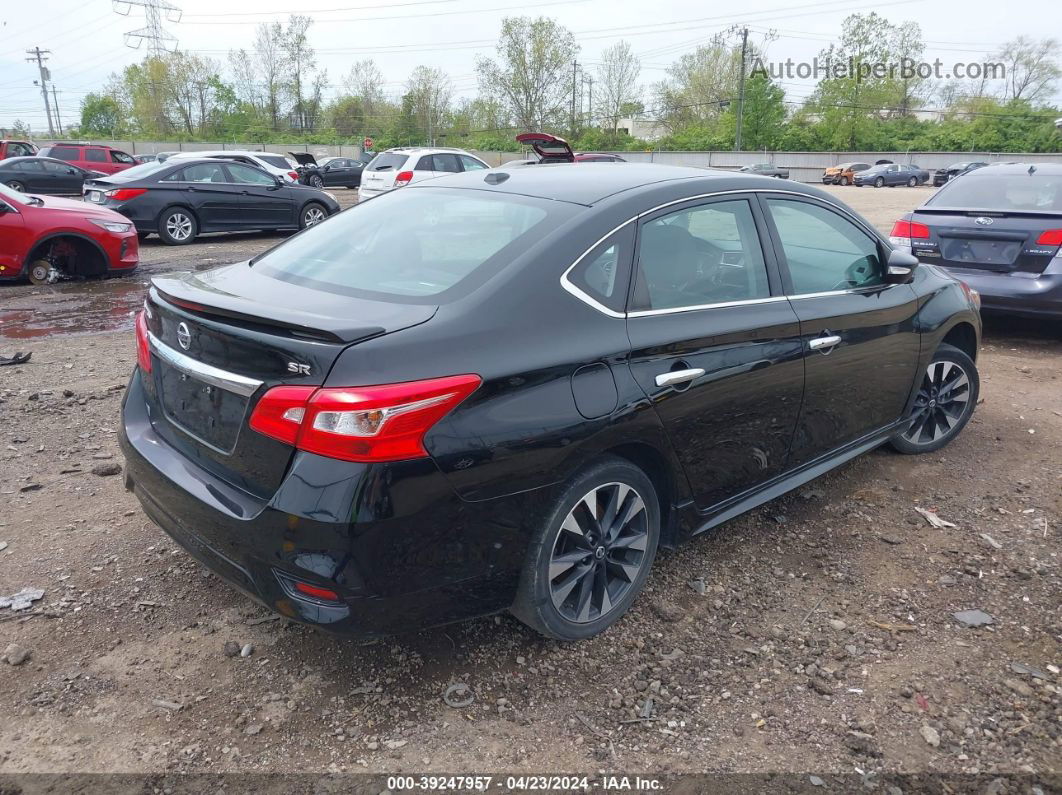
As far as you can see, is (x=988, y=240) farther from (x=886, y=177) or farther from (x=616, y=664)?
(x=886, y=177)

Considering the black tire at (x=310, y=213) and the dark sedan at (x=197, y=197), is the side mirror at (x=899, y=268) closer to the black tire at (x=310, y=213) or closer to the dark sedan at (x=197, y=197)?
the dark sedan at (x=197, y=197)

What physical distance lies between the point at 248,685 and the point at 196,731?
240 millimetres

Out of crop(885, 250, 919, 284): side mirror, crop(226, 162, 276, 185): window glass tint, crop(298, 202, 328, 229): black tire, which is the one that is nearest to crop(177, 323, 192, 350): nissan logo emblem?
crop(885, 250, 919, 284): side mirror

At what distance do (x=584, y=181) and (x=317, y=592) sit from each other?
76.8 inches

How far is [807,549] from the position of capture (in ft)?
12.3

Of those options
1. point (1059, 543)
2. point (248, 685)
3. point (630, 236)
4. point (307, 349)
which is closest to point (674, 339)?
point (630, 236)

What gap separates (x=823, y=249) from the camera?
388cm

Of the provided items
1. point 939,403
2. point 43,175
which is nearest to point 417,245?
point 939,403

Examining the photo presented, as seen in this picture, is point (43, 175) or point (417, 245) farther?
point (43, 175)

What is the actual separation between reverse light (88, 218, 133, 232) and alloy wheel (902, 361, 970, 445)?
9182 millimetres

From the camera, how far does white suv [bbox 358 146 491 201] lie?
1805 centimetres

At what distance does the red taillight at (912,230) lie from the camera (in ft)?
24.6

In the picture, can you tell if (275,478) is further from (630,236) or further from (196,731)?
(630,236)

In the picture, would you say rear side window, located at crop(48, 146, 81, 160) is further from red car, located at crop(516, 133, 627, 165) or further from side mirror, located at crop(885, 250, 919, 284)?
side mirror, located at crop(885, 250, 919, 284)
